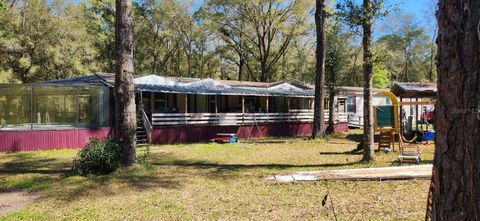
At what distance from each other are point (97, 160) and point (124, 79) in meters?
2.20

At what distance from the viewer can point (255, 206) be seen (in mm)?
6805

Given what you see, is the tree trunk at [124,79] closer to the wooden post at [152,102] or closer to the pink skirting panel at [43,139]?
the pink skirting panel at [43,139]

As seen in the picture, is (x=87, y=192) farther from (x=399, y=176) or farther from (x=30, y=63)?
(x=30, y=63)

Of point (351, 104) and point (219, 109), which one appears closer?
point (219, 109)

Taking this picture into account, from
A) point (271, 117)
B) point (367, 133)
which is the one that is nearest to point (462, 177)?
point (367, 133)

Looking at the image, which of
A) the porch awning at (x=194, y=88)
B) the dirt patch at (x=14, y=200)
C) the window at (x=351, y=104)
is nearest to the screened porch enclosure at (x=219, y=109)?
the porch awning at (x=194, y=88)

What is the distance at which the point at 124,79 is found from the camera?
10.7 meters

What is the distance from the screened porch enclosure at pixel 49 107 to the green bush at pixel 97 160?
7.27 m

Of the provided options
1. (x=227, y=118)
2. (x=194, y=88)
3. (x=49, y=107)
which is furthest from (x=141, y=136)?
(x=227, y=118)

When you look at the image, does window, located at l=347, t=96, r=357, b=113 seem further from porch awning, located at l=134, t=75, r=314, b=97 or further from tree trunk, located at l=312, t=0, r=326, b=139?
tree trunk, located at l=312, t=0, r=326, b=139

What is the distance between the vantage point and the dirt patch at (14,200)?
24.1 ft

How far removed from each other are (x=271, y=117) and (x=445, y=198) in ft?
74.5

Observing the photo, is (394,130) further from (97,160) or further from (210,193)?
(97,160)

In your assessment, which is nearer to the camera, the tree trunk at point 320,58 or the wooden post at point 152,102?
the tree trunk at point 320,58
